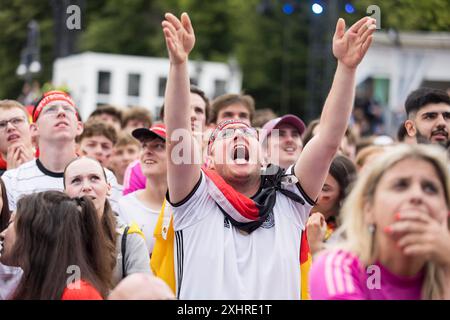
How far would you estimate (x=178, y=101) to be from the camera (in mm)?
4914

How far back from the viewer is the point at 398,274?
12.1 ft

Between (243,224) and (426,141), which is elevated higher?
(426,141)

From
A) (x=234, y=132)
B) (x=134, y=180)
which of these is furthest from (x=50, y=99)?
(x=234, y=132)

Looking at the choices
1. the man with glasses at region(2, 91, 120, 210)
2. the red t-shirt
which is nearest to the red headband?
the man with glasses at region(2, 91, 120, 210)

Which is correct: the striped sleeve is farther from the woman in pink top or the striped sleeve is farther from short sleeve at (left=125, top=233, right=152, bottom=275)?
short sleeve at (left=125, top=233, right=152, bottom=275)

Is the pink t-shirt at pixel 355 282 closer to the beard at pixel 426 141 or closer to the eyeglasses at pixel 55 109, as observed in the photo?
the beard at pixel 426 141

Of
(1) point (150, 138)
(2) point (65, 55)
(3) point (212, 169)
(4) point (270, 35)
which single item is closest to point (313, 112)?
(2) point (65, 55)

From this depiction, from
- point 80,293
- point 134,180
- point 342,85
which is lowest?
point 80,293

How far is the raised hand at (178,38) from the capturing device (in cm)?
487

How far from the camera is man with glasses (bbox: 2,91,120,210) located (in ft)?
22.3

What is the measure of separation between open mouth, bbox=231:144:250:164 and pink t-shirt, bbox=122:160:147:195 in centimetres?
256

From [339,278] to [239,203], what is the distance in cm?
136

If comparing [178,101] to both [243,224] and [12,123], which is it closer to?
[243,224]

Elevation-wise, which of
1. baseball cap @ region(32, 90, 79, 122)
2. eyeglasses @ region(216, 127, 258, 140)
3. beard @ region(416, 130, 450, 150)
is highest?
baseball cap @ region(32, 90, 79, 122)
